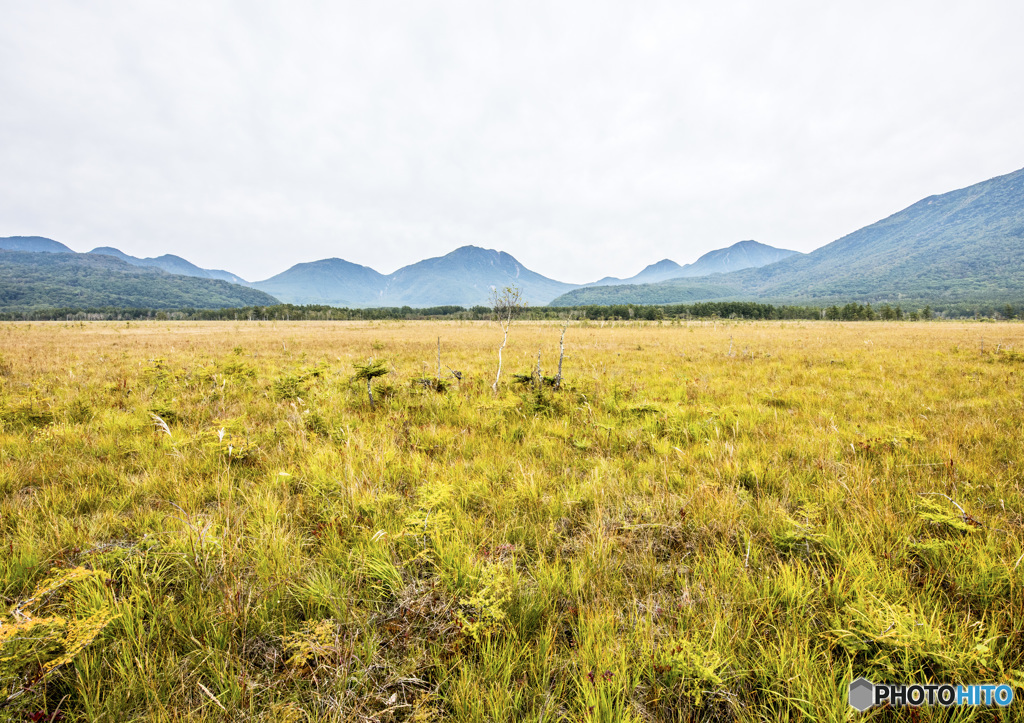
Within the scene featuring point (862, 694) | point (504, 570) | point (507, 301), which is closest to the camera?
point (862, 694)

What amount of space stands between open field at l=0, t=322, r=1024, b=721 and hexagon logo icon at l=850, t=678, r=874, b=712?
2.2 inches

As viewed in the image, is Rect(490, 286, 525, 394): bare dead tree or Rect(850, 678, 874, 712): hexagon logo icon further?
Rect(490, 286, 525, 394): bare dead tree

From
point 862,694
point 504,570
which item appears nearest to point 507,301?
point 504,570

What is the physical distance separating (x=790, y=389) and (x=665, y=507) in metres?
6.76

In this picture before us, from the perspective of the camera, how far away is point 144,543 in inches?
103

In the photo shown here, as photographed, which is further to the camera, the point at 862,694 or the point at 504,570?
the point at 504,570

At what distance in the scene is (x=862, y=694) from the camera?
1.65m

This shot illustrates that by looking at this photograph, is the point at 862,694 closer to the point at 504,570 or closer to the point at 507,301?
the point at 504,570

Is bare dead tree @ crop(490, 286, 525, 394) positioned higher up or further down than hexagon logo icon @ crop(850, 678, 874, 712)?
higher up

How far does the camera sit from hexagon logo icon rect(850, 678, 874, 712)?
5.32ft

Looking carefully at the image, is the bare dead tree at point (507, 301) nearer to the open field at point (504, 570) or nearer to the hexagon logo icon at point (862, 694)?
the open field at point (504, 570)

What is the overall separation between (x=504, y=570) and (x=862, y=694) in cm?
180

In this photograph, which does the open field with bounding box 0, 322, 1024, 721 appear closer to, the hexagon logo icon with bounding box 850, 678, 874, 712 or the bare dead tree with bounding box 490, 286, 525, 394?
the hexagon logo icon with bounding box 850, 678, 874, 712

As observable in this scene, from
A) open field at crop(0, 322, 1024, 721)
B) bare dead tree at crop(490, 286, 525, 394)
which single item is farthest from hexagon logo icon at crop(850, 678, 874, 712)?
bare dead tree at crop(490, 286, 525, 394)
